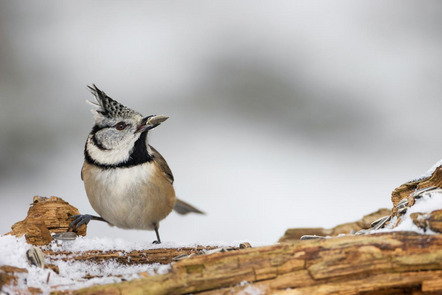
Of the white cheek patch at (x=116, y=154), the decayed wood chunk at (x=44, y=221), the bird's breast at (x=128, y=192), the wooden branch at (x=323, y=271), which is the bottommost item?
the wooden branch at (x=323, y=271)

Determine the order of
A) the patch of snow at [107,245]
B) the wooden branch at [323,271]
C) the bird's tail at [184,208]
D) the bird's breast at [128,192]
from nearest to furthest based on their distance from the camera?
1. the wooden branch at [323,271]
2. the patch of snow at [107,245]
3. the bird's breast at [128,192]
4. the bird's tail at [184,208]

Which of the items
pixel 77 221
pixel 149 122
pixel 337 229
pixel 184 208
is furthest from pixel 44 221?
pixel 337 229

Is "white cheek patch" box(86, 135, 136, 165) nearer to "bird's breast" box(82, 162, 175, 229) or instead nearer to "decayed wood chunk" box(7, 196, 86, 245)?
"bird's breast" box(82, 162, 175, 229)

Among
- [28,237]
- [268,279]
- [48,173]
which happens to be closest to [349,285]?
[268,279]

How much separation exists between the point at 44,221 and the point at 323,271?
5.77ft

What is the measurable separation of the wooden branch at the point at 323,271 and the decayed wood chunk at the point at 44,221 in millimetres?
1102

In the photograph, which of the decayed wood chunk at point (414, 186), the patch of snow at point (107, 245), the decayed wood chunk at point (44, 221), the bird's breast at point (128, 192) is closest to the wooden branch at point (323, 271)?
the decayed wood chunk at point (414, 186)

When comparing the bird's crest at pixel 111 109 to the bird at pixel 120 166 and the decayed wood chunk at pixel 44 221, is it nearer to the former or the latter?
the bird at pixel 120 166

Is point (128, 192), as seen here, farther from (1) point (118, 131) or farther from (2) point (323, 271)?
(2) point (323, 271)

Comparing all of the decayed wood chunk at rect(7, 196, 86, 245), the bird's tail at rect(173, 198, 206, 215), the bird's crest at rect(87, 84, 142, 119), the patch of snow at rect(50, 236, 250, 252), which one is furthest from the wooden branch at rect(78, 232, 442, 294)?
the bird's tail at rect(173, 198, 206, 215)

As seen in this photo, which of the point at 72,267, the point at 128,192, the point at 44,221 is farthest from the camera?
the point at 128,192

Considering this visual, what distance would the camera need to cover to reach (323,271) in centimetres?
199

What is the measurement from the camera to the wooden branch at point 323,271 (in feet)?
Result: 6.47

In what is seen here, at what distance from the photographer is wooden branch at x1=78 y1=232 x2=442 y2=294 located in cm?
197
